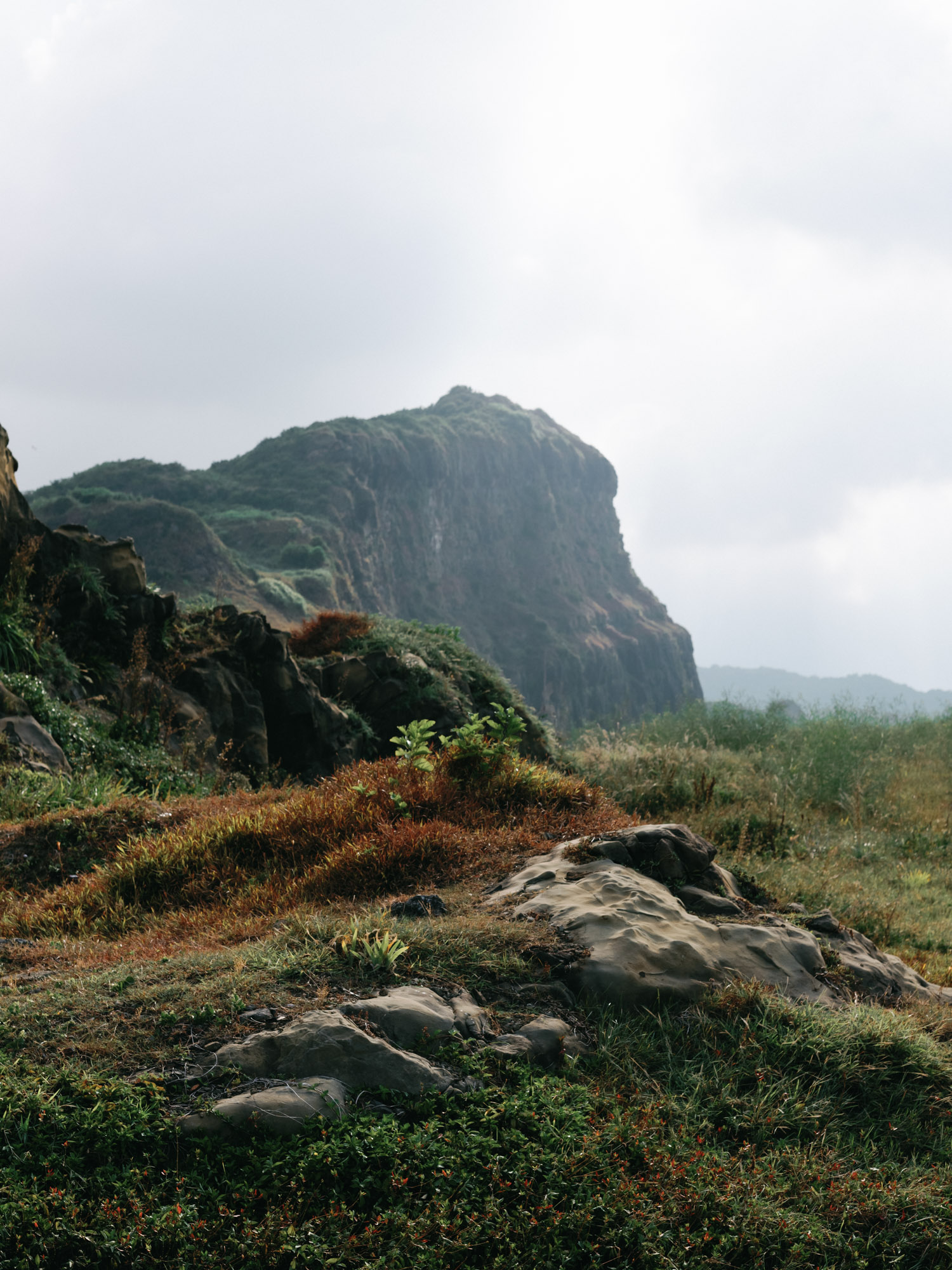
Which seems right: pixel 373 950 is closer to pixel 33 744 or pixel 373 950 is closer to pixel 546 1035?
pixel 546 1035

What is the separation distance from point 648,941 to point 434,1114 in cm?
158

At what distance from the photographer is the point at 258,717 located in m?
10.8

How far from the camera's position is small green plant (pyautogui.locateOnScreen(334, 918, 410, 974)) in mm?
3758

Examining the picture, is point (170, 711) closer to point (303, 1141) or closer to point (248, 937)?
point (248, 937)

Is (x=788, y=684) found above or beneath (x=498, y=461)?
beneath

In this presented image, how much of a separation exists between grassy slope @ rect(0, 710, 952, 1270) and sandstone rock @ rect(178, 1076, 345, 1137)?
68 millimetres

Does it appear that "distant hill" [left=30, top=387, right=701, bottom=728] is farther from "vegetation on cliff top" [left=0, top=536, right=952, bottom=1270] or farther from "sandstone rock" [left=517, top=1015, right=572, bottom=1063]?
"sandstone rock" [left=517, top=1015, right=572, bottom=1063]

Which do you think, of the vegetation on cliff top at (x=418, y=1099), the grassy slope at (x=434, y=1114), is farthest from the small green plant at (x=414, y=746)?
the grassy slope at (x=434, y=1114)

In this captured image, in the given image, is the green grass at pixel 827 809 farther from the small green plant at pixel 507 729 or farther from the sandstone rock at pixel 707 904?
the small green plant at pixel 507 729

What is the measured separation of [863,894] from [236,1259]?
7.20 m

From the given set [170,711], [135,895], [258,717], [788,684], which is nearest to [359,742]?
[258,717]

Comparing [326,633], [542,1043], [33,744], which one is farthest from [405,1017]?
[326,633]

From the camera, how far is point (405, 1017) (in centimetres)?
334

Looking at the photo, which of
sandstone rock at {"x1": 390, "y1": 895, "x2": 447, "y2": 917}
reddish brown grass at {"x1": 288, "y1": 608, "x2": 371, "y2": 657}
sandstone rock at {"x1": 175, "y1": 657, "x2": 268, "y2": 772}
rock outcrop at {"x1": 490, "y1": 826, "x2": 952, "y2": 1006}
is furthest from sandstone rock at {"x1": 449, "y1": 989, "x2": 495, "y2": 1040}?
reddish brown grass at {"x1": 288, "y1": 608, "x2": 371, "y2": 657}
